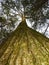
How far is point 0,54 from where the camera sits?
3543mm

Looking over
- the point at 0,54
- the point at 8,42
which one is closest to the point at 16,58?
the point at 0,54

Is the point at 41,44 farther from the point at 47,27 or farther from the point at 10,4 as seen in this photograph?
the point at 47,27

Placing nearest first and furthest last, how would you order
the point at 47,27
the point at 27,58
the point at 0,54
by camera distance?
1. the point at 27,58
2. the point at 0,54
3. the point at 47,27

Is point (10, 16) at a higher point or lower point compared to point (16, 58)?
higher

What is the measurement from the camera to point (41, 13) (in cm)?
514

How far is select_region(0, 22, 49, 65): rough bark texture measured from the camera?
3.26 meters

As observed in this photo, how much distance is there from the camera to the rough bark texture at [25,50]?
10.7 feet

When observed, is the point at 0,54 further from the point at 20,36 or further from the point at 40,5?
the point at 40,5

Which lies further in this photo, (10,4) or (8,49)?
(10,4)

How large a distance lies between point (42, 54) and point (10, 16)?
6.45 ft

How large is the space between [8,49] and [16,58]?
38 centimetres

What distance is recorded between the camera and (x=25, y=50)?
3445mm

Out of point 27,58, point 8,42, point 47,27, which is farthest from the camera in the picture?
point 47,27

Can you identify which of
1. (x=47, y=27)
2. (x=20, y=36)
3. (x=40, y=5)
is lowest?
(x=47, y=27)
